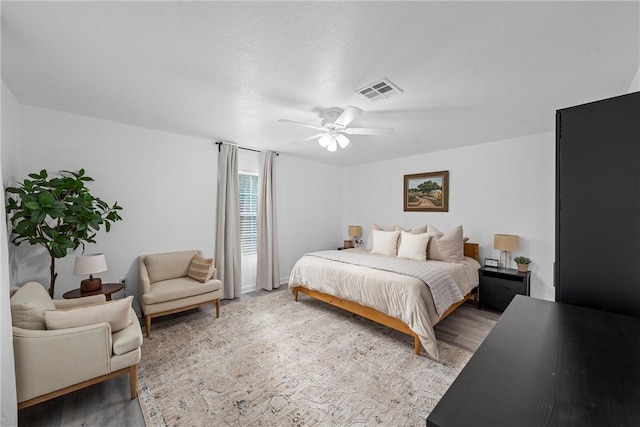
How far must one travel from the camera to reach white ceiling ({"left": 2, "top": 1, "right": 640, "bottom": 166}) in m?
1.41

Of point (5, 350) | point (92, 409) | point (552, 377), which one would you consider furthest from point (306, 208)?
point (552, 377)

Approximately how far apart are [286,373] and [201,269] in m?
1.82

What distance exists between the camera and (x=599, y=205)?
3.61ft

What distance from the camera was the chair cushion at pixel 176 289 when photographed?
113 inches

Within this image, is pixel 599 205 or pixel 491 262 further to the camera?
pixel 491 262

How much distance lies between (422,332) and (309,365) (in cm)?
110

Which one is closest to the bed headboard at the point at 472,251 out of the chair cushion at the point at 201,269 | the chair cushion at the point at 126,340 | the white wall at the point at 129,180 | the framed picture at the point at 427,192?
the framed picture at the point at 427,192

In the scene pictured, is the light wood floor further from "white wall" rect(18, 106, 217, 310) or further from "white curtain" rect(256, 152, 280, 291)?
"white curtain" rect(256, 152, 280, 291)

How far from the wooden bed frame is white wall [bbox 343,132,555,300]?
0.22 meters

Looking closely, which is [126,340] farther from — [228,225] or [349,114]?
[349,114]

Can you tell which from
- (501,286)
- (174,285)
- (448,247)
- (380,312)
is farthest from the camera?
(448,247)

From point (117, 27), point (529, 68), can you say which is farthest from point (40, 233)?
point (529, 68)

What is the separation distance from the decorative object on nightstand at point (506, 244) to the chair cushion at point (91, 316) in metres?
4.32

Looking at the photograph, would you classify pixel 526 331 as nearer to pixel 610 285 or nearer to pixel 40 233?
pixel 610 285
